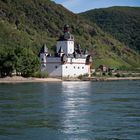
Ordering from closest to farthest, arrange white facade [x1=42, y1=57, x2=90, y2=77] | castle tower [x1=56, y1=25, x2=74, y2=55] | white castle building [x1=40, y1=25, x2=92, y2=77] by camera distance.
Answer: white facade [x1=42, y1=57, x2=90, y2=77], white castle building [x1=40, y1=25, x2=92, y2=77], castle tower [x1=56, y1=25, x2=74, y2=55]

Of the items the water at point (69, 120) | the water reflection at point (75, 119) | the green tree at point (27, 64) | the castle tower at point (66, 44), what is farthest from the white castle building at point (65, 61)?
the water reflection at point (75, 119)

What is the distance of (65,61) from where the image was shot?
12975 centimetres

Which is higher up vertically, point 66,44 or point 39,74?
point 66,44

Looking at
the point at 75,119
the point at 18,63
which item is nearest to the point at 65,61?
the point at 18,63

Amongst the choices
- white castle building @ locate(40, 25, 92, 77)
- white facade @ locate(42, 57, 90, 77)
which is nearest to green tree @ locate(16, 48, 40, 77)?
white facade @ locate(42, 57, 90, 77)

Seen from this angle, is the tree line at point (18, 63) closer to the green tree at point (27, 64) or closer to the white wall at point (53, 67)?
the green tree at point (27, 64)

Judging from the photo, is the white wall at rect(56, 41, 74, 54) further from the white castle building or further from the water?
the water

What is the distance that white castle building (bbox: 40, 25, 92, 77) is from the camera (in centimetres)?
12938

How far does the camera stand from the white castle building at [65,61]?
424ft

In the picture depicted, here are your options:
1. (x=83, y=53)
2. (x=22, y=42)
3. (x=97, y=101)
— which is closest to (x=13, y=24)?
(x=22, y=42)

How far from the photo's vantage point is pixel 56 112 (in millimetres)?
42688

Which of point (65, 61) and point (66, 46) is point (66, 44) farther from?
point (65, 61)

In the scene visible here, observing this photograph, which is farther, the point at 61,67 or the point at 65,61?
the point at 65,61

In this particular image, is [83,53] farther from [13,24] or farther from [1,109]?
[1,109]
